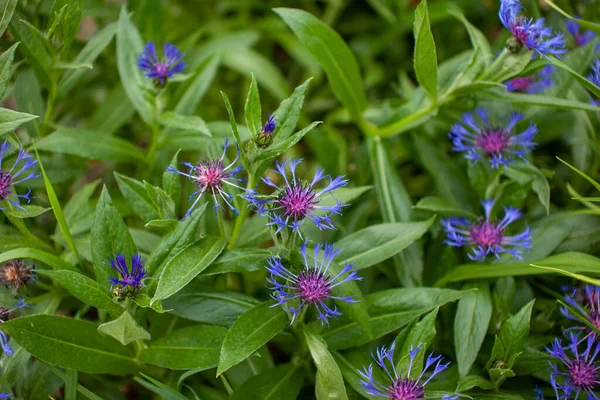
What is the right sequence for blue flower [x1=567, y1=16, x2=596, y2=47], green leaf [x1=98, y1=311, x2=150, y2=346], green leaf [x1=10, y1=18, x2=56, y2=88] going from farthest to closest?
1. blue flower [x1=567, y1=16, x2=596, y2=47]
2. green leaf [x1=10, y1=18, x2=56, y2=88]
3. green leaf [x1=98, y1=311, x2=150, y2=346]

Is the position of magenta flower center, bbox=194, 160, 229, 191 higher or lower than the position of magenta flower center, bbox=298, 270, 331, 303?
higher

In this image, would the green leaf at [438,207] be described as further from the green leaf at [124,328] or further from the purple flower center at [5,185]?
the purple flower center at [5,185]

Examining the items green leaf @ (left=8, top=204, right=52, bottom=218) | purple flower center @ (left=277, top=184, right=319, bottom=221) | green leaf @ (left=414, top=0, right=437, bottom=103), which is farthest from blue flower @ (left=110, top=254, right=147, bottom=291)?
green leaf @ (left=414, top=0, right=437, bottom=103)

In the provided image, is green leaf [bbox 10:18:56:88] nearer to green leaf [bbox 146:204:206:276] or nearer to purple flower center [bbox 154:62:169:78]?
purple flower center [bbox 154:62:169:78]

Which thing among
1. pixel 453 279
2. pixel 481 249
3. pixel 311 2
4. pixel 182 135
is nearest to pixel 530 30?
pixel 481 249

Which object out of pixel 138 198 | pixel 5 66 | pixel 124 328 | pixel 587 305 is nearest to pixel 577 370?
pixel 587 305

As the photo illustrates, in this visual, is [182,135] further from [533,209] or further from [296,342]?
[533,209]
